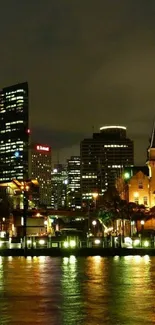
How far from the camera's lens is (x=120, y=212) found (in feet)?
364

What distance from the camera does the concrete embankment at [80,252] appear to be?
7069 centimetres

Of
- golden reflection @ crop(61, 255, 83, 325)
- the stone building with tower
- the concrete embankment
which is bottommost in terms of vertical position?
golden reflection @ crop(61, 255, 83, 325)

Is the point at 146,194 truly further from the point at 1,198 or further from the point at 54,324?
the point at 54,324

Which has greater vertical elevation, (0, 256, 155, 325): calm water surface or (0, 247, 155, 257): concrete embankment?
(0, 247, 155, 257): concrete embankment

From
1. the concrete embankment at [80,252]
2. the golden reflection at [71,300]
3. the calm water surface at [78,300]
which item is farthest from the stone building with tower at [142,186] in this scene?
the golden reflection at [71,300]

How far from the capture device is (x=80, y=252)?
72.2 metres

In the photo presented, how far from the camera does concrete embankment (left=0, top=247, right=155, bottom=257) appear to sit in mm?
70688

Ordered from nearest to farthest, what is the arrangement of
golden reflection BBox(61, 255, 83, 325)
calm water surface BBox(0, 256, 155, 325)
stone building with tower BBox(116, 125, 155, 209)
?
1. calm water surface BBox(0, 256, 155, 325)
2. golden reflection BBox(61, 255, 83, 325)
3. stone building with tower BBox(116, 125, 155, 209)

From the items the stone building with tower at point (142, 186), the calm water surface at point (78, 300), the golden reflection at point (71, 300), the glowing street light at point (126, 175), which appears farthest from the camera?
the glowing street light at point (126, 175)

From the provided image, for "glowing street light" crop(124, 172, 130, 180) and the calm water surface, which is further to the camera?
"glowing street light" crop(124, 172, 130, 180)

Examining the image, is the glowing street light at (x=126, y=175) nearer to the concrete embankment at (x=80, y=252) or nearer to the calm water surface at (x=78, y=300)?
the concrete embankment at (x=80, y=252)

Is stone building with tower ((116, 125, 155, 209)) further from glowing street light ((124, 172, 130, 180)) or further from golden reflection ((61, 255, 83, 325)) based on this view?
golden reflection ((61, 255, 83, 325))

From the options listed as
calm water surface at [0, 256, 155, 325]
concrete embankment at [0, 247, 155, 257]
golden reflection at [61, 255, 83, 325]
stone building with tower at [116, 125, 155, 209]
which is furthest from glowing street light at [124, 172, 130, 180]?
golden reflection at [61, 255, 83, 325]

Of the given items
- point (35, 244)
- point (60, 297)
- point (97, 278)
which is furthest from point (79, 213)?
point (60, 297)
